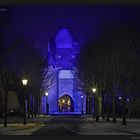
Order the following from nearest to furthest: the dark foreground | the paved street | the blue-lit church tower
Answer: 1. the paved street
2. the dark foreground
3. the blue-lit church tower

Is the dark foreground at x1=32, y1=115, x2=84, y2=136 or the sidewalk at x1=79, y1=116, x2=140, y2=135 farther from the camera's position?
the dark foreground at x1=32, y1=115, x2=84, y2=136

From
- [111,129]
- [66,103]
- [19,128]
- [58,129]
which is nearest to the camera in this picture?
[111,129]

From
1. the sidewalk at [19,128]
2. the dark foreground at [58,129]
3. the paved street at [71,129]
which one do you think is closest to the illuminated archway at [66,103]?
the dark foreground at [58,129]

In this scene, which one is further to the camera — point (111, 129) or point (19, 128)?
point (19, 128)

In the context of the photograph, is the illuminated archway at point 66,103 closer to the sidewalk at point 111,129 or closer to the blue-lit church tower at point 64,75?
the blue-lit church tower at point 64,75

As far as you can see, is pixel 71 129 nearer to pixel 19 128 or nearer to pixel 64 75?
pixel 19 128

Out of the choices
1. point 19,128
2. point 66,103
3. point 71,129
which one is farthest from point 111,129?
point 66,103

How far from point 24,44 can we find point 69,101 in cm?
6422

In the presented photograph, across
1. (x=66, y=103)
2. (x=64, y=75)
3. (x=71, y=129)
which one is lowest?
(x=71, y=129)

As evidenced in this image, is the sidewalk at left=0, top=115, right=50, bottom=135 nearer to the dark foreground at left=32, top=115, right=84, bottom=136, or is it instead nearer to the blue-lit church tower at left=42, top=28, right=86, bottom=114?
the dark foreground at left=32, top=115, right=84, bottom=136

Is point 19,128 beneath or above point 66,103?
beneath

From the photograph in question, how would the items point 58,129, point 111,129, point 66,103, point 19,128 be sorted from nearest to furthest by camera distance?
point 111,129 < point 58,129 < point 19,128 < point 66,103

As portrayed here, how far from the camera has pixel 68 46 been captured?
435 feet

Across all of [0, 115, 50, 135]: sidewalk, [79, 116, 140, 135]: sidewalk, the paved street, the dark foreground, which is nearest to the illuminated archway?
the dark foreground
